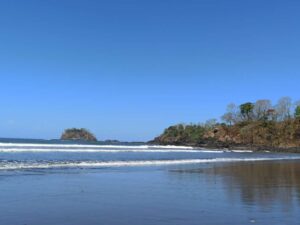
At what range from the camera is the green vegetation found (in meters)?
127

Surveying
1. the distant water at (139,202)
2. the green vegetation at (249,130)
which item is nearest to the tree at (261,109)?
the green vegetation at (249,130)

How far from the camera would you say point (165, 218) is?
10.5m

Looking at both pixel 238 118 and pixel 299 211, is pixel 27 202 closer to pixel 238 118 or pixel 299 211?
pixel 299 211

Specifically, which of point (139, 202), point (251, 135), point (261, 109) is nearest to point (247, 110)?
point (261, 109)

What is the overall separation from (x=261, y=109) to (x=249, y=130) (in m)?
21.8

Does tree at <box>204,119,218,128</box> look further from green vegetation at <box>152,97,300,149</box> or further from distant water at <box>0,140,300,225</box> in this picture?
distant water at <box>0,140,300,225</box>

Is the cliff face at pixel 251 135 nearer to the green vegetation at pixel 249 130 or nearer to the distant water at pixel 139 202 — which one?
the green vegetation at pixel 249 130

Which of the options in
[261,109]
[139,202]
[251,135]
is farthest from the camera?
[261,109]

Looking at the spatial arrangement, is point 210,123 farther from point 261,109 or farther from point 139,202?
point 139,202

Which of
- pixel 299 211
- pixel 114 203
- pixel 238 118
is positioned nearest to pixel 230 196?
pixel 299 211

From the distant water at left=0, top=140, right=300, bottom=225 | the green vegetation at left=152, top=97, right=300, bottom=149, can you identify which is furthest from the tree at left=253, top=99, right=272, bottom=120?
the distant water at left=0, top=140, right=300, bottom=225

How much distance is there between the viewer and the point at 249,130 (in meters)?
135

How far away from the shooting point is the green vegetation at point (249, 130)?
12662 centimetres

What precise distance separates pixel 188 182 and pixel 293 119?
5039 inches
